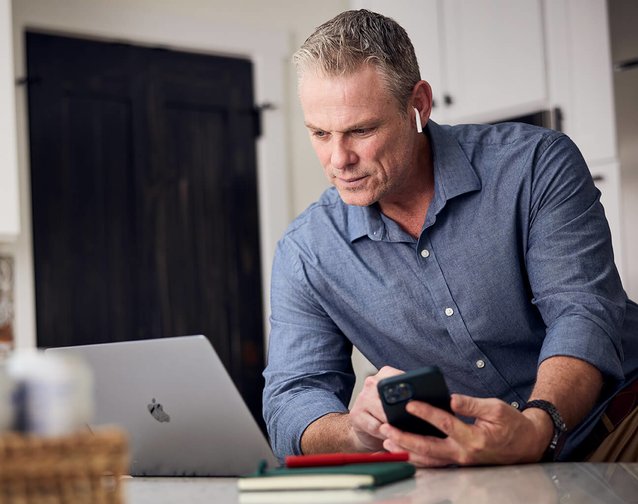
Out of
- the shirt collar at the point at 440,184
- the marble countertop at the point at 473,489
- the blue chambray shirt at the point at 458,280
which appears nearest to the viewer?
the marble countertop at the point at 473,489

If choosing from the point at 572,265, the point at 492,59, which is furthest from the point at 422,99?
the point at 492,59

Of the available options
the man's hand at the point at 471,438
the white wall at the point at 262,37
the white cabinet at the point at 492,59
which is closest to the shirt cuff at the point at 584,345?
the man's hand at the point at 471,438

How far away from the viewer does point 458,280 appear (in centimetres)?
179

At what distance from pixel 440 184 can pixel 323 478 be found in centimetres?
95

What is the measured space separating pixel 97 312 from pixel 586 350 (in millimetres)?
2726

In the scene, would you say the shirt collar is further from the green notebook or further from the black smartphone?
the green notebook

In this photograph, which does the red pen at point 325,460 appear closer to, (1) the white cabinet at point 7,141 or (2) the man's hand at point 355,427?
(2) the man's hand at point 355,427

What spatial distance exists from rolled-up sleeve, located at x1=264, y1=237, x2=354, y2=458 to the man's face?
243mm

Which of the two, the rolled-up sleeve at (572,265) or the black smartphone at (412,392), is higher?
the rolled-up sleeve at (572,265)

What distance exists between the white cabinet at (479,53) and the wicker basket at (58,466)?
3.10 m

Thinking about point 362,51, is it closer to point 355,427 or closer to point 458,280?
point 458,280

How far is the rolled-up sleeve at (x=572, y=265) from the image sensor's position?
1.54 metres

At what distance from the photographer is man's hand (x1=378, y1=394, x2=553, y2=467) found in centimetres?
122

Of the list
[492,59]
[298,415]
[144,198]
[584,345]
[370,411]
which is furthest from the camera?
[144,198]
